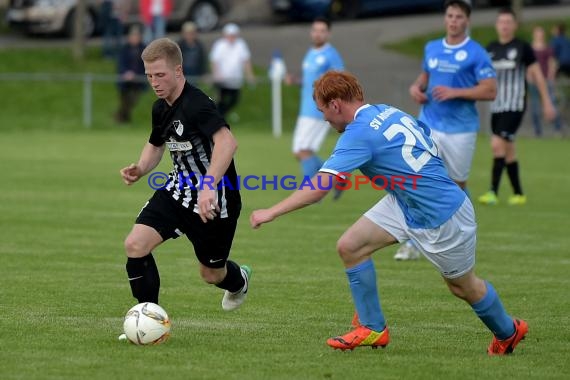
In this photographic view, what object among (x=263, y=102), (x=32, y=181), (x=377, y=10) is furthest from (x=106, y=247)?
(x=377, y=10)

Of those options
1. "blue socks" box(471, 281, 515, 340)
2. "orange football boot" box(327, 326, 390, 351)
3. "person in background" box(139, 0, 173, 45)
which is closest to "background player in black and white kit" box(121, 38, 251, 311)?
"orange football boot" box(327, 326, 390, 351)

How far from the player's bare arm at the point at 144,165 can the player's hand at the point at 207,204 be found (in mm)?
883

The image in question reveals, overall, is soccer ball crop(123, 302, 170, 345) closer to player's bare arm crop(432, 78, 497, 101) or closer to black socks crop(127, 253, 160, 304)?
black socks crop(127, 253, 160, 304)

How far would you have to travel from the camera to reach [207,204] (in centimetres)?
704

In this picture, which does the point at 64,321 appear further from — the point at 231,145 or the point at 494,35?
the point at 494,35

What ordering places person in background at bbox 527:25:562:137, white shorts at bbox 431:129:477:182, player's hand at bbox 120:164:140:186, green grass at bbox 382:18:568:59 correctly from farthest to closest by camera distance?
green grass at bbox 382:18:568:59
person in background at bbox 527:25:562:137
white shorts at bbox 431:129:477:182
player's hand at bbox 120:164:140:186

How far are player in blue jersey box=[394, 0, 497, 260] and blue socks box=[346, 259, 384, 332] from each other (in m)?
4.29

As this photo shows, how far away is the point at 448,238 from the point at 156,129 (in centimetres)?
199

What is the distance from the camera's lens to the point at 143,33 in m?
30.2

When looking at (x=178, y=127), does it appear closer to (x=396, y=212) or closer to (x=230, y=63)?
(x=396, y=212)

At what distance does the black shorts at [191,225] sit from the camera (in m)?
7.60

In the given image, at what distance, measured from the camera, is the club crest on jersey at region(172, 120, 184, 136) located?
7590mm

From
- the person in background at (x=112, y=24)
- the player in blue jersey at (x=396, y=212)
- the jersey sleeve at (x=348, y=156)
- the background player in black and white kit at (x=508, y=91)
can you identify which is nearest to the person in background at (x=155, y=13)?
the person in background at (x=112, y=24)

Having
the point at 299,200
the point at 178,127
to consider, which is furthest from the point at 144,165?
the point at 299,200
